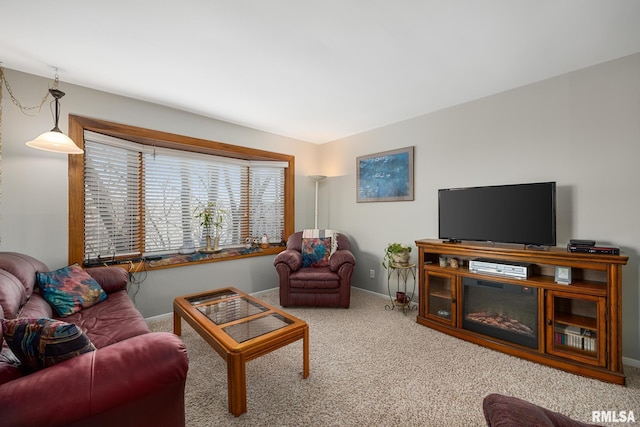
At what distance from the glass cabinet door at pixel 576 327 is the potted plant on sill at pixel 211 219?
3650mm

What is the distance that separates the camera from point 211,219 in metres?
3.70

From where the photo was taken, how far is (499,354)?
7.46 feet

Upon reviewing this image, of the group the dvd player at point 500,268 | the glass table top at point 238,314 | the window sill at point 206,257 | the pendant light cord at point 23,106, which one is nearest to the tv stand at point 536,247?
the dvd player at point 500,268

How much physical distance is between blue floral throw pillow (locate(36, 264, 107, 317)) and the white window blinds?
608 millimetres

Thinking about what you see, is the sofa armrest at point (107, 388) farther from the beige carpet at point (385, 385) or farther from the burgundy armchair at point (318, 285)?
the burgundy armchair at point (318, 285)

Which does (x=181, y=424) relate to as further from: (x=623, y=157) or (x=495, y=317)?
(x=623, y=157)

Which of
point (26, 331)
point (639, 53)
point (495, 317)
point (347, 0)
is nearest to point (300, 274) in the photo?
point (495, 317)

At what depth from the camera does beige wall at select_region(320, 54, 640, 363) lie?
2.11m

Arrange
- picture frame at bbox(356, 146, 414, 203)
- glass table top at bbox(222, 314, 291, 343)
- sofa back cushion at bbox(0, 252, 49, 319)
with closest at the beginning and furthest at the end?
sofa back cushion at bbox(0, 252, 49, 319), glass table top at bbox(222, 314, 291, 343), picture frame at bbox(356, 146, 414, 203)

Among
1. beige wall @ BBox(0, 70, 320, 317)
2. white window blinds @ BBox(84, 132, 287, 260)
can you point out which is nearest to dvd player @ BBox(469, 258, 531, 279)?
white window blinds @ BBox(84, 132, 287, 260)

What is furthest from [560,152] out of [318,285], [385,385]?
[318,285]

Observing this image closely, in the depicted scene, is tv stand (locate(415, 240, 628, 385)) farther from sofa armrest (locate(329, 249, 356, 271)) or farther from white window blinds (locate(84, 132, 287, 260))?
white window blinds (locate(84, 132, 287, 260))

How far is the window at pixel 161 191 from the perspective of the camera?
2.68 m

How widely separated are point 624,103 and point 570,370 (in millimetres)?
2165
